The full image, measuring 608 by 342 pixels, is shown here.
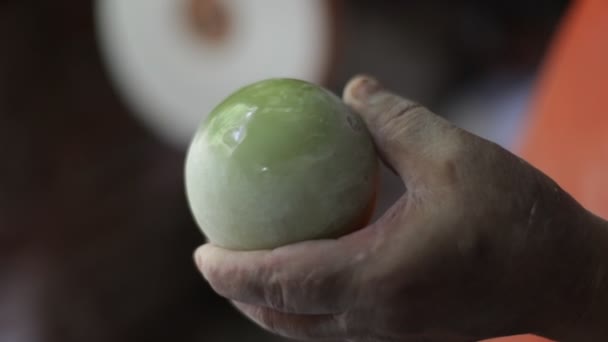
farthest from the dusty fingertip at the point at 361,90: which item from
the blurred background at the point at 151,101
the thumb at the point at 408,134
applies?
the blurred background at the point at 151,101

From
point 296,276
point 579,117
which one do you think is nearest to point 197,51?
point 579,117

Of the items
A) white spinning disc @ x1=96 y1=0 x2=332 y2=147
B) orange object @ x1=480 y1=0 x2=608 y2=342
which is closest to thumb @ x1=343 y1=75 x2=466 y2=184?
orange object @ x1=480 y1=0 x2=608 y2=342

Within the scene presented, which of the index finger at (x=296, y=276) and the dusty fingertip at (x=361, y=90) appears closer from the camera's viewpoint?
the index finger at (x=296, y=276)

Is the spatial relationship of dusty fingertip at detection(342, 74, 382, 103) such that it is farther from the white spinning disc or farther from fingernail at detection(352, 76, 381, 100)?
the white spinning disc

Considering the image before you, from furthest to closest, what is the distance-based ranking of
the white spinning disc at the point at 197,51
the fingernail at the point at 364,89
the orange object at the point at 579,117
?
the white spinning disc at the point at 197,51, the orange object at the point at 579,117, the fingernail at the point at 364,89

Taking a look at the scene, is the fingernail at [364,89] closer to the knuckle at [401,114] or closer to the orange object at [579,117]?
the knuckle at [401,114]

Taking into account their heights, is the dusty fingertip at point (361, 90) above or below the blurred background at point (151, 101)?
above

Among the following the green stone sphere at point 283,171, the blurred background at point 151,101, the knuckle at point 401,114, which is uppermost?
the knuckle at point 401,114
